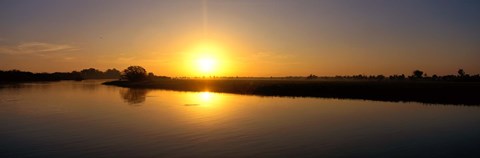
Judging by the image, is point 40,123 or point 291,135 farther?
point 40,123

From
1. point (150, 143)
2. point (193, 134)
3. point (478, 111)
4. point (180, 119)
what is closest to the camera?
point (150, 143)

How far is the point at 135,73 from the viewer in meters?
180

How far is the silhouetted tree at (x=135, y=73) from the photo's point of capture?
17959 centimetres

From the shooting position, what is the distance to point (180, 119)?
125 feet

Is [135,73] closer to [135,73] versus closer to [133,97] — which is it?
[135,73]

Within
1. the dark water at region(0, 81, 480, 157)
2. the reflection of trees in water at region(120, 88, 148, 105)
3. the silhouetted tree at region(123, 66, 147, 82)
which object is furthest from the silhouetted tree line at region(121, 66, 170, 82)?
the dark water at region(0, 81, 480, 157)

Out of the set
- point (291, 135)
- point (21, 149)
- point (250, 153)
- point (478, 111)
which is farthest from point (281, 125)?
point (478, 111)

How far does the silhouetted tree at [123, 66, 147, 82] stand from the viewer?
179587 mm

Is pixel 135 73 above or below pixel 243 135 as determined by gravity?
above

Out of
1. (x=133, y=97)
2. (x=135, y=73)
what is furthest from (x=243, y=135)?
(x=135, y=73)

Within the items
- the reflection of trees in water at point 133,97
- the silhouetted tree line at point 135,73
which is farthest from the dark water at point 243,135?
the silhouetted tree line at point 135,73

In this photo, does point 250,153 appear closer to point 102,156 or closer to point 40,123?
point 102,156

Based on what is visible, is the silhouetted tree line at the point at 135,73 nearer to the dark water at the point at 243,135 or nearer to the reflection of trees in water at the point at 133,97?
the reflection of trees in water at the point at 133,97

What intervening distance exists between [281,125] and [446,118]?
17727 mm
